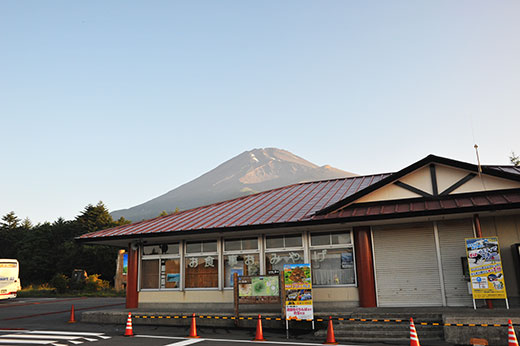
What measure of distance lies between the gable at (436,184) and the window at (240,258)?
4.40 meters

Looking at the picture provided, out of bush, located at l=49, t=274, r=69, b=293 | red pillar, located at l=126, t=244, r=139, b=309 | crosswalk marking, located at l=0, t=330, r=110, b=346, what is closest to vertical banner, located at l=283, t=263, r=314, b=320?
crosswalk marking, located at l=0, t=330, r=110, b=346

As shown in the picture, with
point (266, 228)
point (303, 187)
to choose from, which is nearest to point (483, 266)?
point (266, 228)

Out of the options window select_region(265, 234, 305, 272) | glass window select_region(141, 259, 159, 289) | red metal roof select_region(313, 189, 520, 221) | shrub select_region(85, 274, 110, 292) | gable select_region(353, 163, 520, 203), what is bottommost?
shrub select_region(85, 274, 110, 292)

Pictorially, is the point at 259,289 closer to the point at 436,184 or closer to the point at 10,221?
the point at 436,184

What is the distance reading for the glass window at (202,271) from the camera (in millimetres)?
15688

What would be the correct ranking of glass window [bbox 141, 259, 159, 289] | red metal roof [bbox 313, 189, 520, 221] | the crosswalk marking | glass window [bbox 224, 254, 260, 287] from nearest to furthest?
the crosswalk marking < red metal roof [bbox 313, 189, 520, 221] < glass window [bbox 224, 254, 260, 287] < glass window [bbox 141, 259, 159, 289]

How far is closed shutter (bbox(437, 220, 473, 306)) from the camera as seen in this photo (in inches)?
505

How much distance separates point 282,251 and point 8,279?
842 inches

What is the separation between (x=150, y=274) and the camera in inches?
658

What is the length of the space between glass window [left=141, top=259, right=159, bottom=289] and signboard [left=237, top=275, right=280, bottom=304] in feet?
16.0

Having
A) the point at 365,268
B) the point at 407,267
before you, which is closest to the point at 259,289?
the point at 365,268

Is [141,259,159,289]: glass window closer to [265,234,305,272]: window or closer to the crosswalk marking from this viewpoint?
the crosswalk marking

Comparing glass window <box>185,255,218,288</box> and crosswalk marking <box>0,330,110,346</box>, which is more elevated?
glass window <box>185,255,218,288</box>

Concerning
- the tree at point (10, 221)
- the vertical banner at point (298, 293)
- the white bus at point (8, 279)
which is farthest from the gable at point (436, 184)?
the tree at point (10, 221)
